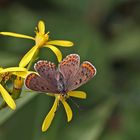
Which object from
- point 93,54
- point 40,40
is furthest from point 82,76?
point 93,54

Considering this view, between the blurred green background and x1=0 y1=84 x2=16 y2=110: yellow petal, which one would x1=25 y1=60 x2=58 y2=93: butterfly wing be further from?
the blurred green background

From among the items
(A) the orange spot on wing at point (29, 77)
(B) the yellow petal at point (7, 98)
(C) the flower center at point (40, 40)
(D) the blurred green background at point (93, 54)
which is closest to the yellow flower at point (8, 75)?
(B) the yellow petal at point (7, 98)

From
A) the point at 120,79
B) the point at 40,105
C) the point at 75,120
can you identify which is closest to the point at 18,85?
the point at 40,105

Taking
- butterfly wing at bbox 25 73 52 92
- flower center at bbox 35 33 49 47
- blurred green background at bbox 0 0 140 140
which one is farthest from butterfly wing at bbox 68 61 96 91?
blurred green background at bbox 0 0 140 140

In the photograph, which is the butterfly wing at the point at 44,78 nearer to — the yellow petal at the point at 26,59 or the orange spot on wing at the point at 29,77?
the orange spot on wing at the point at 29,77

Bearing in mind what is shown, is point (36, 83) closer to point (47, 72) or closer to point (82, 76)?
point (47, 72)

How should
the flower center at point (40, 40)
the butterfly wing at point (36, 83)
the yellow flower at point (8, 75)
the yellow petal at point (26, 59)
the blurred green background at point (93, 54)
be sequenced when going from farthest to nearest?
the blurred green background at point (93, 54)
the flower center at point (40, 40)
the yellow petal at point (26, 59)
the yellow flower at point (8, 75)
the butterfly wing at point (36, 83)
